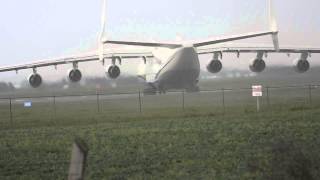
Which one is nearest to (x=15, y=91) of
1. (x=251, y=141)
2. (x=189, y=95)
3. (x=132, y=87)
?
(x=132, y=87)

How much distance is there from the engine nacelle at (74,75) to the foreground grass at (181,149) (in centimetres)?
2135

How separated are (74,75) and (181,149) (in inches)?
1239

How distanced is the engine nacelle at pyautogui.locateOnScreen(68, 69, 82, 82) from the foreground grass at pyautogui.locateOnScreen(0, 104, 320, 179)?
21.4 meters

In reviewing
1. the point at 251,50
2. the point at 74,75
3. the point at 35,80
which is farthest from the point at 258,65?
the point at 35,80

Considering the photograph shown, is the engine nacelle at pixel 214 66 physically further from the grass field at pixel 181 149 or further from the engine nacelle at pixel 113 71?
the grass field at pixel 181 149

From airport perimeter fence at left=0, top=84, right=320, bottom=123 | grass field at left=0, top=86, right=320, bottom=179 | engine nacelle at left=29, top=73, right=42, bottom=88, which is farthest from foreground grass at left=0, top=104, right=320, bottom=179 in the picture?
engine nacelle at left=29, top=73, right=42, bottom=88

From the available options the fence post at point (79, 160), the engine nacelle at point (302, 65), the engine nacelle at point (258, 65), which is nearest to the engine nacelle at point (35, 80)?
the engine nacelle at point (258, 65)

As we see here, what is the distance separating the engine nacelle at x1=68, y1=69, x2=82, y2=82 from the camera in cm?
4591

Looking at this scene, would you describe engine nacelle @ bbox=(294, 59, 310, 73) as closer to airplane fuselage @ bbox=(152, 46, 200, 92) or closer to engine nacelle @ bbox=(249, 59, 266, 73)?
engine nacelle @ bbox=(249, 59, 266, 73)

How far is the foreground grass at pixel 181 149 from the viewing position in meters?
11.1

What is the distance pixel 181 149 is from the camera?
611 inches

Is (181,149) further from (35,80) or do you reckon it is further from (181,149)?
(35,80)

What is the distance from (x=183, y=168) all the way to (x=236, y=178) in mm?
1688

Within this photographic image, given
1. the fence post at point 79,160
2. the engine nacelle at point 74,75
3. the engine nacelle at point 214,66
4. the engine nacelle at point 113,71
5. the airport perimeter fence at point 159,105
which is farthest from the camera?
the engine nacelle at point 214,66
